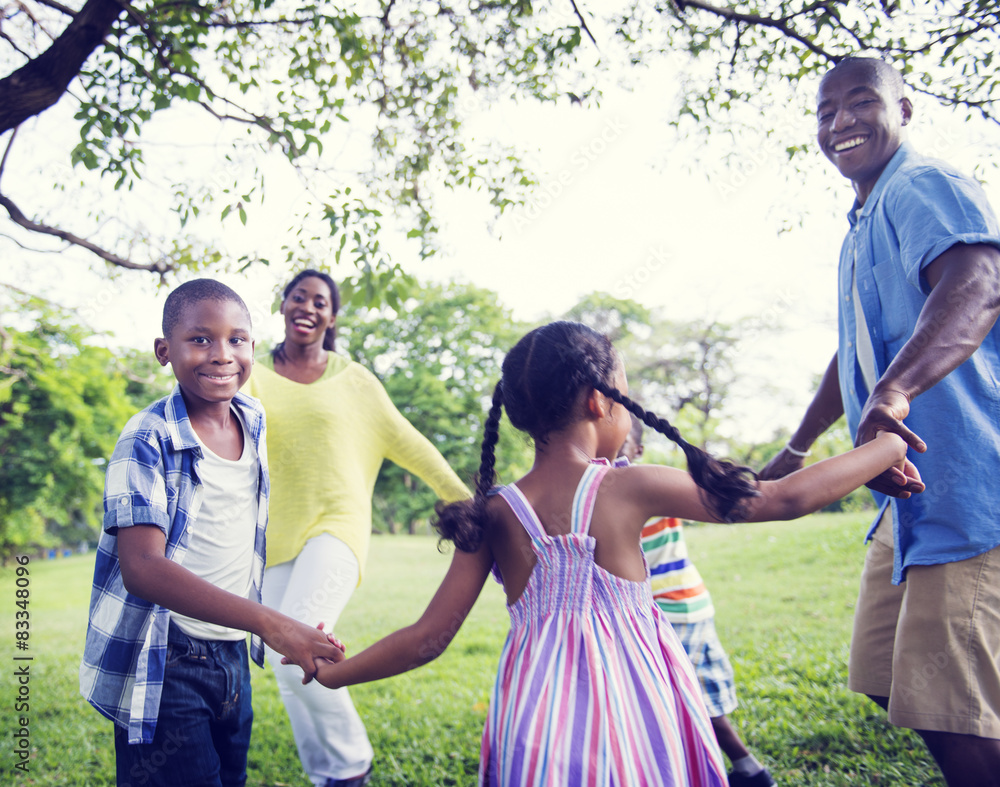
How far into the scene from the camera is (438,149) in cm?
584

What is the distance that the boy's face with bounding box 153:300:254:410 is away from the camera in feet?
7.29

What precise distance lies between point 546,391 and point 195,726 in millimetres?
1424

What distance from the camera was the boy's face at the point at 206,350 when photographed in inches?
87.4

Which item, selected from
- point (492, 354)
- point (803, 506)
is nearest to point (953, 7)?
point (803, 506)

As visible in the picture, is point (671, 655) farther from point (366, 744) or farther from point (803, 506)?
point (366, 744)

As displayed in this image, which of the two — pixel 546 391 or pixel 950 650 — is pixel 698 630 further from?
pixel 546 391

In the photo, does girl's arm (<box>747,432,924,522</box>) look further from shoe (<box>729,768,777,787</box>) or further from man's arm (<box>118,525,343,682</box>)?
shoe (<box>729,768,777,787</box>)

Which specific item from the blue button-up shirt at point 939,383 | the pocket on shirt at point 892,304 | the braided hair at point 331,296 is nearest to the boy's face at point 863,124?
the blue button-up shirt at point 939,383

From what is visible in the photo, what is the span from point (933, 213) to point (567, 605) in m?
1.53

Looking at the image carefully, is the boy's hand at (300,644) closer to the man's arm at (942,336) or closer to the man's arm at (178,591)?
the man's arm at (178,591)

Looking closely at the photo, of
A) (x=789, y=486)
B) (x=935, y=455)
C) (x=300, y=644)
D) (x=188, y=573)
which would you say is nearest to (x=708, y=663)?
(x=935, y=455)

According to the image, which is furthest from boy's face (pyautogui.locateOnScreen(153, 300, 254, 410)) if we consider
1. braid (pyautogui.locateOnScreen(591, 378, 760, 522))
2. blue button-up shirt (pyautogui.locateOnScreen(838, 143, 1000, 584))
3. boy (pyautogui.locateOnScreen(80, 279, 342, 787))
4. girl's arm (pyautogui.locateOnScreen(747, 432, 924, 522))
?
blue button-up shirt (pyautogui.locateOnScreen(838, 143, 1000, 584))

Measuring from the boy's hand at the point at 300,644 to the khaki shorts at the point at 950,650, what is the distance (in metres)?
1.60

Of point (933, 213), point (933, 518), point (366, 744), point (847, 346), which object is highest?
point (933, 213)
